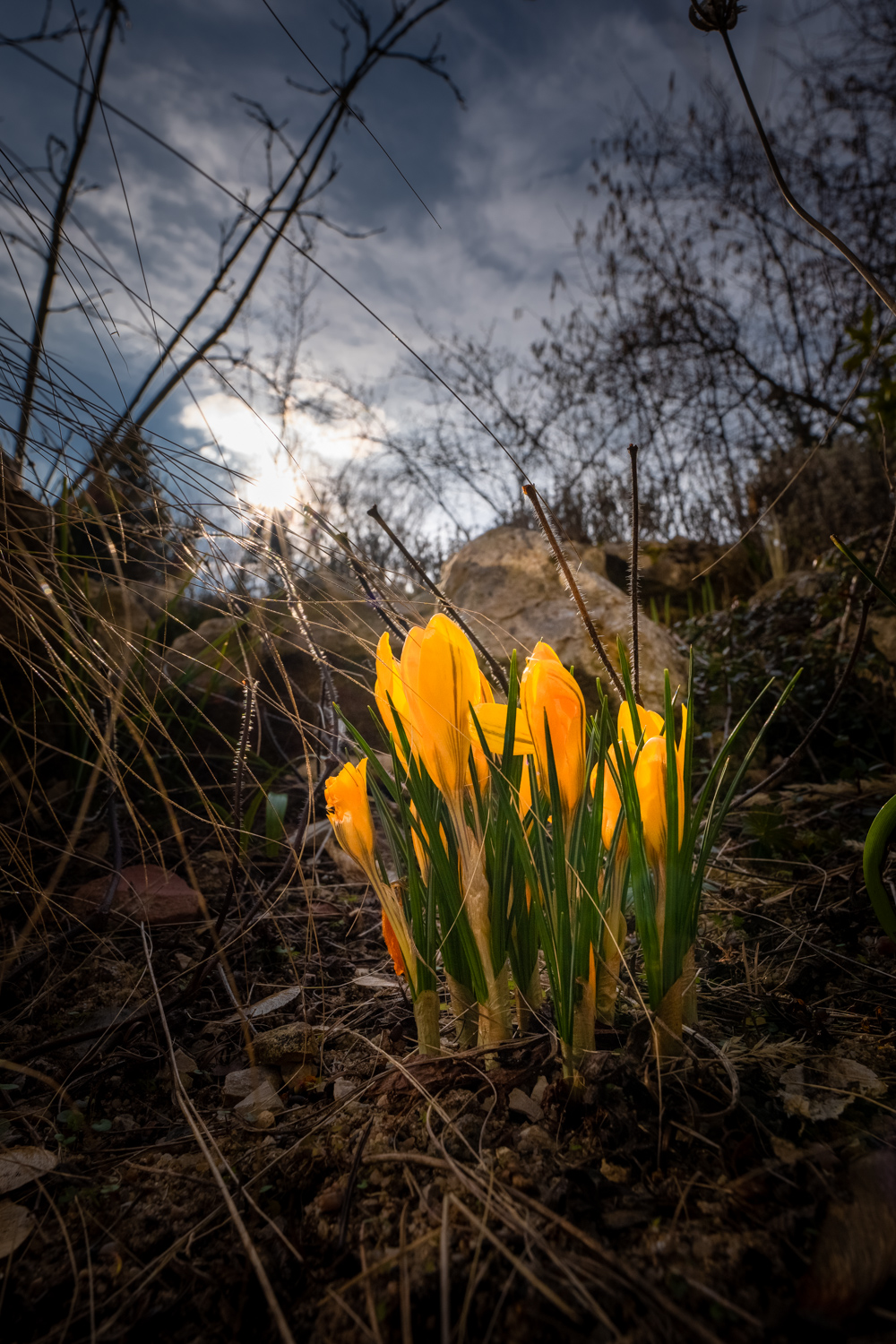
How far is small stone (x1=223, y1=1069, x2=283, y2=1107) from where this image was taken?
1012 mm

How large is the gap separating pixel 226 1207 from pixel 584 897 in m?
0.58

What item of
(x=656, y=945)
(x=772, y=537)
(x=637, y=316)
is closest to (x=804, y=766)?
(x=656, y=945)

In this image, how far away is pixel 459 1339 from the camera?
0.55 metres

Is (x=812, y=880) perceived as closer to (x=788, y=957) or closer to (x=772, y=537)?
(x=788, y=957)

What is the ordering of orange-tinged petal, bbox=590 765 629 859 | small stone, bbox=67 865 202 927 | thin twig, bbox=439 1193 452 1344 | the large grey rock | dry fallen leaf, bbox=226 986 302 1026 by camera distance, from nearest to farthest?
1. thin twig, bbox=439 1193 452 1344
2. orange-tinged petal, bbox=590 765 629 859
3. dry fallen leaf, bbox=226 986 302 1026
4. small stone, bbox=67 865 202 927
5. the large grey rock

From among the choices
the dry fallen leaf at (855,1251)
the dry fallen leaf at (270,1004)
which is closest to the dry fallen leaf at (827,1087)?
the dry fallen leaf at (855,1251)

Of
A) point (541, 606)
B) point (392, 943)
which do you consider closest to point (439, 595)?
point (392, 943)

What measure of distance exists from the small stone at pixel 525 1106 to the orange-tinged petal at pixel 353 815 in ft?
1.21

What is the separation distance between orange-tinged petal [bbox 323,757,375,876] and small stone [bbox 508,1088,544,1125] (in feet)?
1.21

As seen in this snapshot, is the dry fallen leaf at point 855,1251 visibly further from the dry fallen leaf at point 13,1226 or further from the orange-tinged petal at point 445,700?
the dry fallen leaf at point 13,1226

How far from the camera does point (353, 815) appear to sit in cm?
103

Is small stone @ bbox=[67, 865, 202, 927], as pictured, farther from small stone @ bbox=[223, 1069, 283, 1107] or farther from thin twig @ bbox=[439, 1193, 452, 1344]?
thin twig @ bbox=[439, 1193, 452, 1344]

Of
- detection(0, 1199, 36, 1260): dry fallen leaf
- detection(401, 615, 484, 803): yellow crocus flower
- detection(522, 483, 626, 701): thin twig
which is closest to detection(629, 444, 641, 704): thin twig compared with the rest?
detection(522, 483, 626, 701): thin twig

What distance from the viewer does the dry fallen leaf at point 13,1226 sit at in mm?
757
